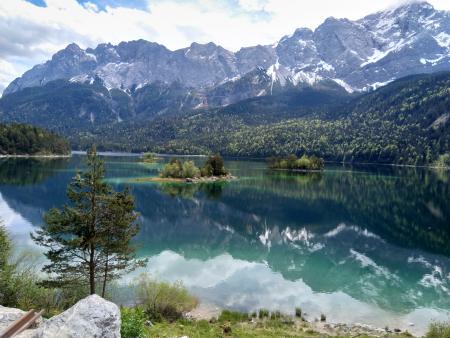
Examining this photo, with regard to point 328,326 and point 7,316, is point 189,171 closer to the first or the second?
point 328,326

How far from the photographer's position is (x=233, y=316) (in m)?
34.0

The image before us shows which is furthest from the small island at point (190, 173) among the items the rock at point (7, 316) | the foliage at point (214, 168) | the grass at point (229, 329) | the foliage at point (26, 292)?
the rock at point (7, 316)

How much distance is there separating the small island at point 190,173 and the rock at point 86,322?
419ft

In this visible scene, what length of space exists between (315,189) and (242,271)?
90.0m

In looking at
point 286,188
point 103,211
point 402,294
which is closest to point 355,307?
point 402,294

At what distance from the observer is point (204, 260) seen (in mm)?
54906

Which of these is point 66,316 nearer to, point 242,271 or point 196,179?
point 242,271

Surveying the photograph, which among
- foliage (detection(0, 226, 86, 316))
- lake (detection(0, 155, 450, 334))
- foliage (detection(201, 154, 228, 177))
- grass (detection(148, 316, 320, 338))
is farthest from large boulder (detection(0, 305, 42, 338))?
foliage (detection(201, 154, 228, 177))

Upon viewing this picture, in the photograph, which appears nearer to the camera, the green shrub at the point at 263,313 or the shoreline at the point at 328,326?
→ the shoreline at the point at 328,326

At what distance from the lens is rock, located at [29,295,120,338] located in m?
14.3

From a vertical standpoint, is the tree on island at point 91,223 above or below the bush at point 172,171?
above

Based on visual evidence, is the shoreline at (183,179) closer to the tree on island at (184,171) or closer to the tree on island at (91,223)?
the tree on island at (184,171)

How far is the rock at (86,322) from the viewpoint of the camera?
14.3m

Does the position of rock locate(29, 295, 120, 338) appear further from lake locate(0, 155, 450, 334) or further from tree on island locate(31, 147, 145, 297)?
lake locate(0, 155, 450, 334)
